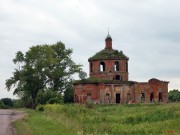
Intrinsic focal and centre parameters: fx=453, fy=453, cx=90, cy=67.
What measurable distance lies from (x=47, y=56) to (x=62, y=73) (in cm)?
396

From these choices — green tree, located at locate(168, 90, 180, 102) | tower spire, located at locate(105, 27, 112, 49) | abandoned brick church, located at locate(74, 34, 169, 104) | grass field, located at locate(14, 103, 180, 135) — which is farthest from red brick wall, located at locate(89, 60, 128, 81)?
grass field, located at locate(14, 103, 180, 135)

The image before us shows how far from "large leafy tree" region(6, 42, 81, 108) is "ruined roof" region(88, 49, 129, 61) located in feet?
30.0

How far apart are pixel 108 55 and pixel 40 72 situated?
12.9m

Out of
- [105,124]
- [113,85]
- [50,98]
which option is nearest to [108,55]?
[113,85]

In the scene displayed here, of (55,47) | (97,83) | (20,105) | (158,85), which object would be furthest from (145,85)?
(20,105)

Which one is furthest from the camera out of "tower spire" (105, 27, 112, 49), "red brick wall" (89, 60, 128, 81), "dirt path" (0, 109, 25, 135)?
"tower spire" (105, 27, 112, 49)

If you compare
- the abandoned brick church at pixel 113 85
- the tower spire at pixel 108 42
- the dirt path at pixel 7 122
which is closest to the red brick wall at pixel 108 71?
the abandoned brick church at pixel 113 85

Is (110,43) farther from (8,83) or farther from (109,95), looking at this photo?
(8,83)

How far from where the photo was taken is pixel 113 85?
214ft

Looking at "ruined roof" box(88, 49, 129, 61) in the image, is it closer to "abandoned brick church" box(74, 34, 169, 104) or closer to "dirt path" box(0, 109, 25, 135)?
"abandoned brick church" box(74, 34, 169, 104)

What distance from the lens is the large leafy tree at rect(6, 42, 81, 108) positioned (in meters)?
74.9

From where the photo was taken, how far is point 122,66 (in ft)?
226

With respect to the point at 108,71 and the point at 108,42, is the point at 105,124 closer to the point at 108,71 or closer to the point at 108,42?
the point at 108,71

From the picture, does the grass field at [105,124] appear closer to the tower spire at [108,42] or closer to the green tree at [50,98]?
the green tree at [50,98]
